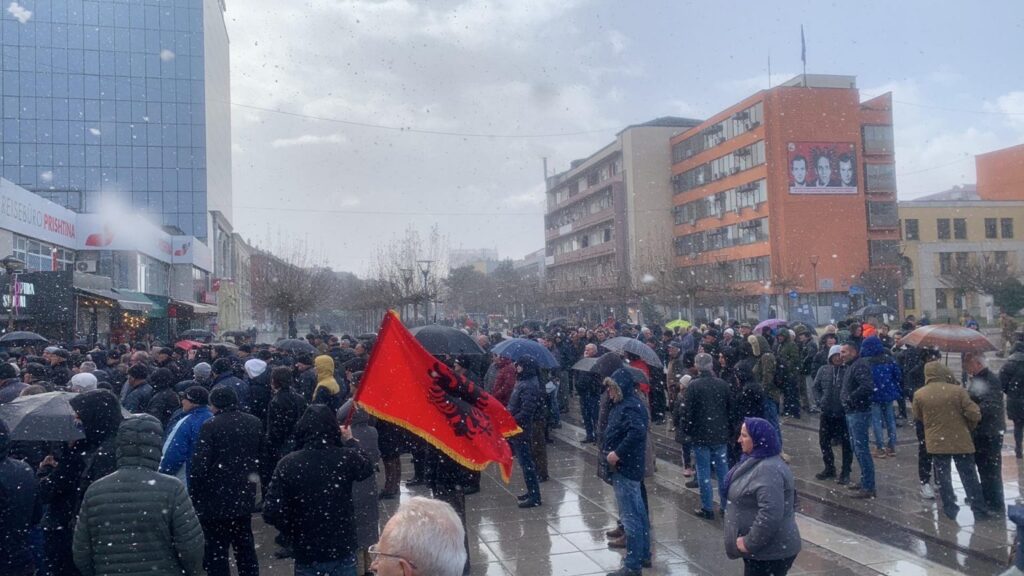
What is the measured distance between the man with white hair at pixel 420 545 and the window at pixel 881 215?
5738 centimetres

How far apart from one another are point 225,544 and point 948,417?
6802mm

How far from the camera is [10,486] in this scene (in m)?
4.39

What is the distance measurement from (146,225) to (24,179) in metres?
32.0

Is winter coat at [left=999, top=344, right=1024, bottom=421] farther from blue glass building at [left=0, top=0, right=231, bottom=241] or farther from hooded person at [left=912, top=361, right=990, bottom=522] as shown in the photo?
blue glass building at [left=0, top=0, right=231, bottom=241]

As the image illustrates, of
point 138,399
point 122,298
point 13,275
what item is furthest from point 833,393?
point 122,298

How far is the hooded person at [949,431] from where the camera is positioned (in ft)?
25.4

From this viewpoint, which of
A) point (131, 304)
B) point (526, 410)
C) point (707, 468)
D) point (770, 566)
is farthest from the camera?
point (131, 304)

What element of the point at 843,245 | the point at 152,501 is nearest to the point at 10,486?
the point at 152,501

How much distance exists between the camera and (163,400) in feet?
24.7

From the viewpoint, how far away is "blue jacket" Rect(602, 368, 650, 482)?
650cm

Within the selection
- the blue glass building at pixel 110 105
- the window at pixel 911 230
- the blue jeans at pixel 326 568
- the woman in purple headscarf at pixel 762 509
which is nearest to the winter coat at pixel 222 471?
the blue jeans at pixel 326 568

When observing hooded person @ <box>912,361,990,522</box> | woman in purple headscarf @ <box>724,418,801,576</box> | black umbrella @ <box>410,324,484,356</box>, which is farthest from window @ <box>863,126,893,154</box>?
woman in purple headscarf @ <box>724,418,801,576</box>

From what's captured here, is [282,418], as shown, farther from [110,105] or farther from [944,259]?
[110,105]

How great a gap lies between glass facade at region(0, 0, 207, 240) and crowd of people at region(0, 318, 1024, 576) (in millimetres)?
60066
